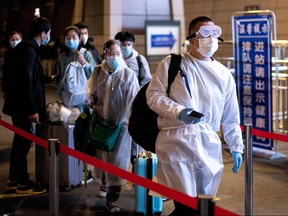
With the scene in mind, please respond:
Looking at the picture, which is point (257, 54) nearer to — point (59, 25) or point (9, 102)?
point (9, 102)

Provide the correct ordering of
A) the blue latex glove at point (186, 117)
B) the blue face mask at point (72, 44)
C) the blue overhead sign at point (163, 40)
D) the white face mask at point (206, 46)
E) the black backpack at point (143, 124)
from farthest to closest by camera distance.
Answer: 1. the blue overhead sign at point (163, 40)
2. the blue face mask at point (72, 44)
3. the black backpack at point (143, 124)
4. the white face mask at point (206, 46)
5. the blue latex glove at point (186, 117)

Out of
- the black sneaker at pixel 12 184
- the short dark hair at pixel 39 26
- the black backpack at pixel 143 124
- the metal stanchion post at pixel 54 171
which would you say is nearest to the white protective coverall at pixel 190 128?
the black backpack at pixel 143 124

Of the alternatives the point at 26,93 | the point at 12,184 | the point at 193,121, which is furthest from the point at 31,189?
the point at 193,121

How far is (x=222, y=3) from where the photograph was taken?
23844 millimetres

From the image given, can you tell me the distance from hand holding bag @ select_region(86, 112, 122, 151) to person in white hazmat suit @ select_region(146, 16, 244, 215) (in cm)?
160

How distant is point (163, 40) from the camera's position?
45.2ft

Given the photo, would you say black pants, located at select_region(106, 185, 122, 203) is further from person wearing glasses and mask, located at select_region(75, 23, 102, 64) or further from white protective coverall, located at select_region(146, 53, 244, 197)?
person wearing glasses and mask, located at select_region(75, 23, 102, 64)

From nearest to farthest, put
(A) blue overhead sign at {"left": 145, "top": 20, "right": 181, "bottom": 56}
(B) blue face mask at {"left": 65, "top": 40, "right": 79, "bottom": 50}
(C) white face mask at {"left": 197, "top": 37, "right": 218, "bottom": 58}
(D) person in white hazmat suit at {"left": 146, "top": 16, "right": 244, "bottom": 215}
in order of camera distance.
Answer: (D) person in white hazmat suit at {"left": 146, "top": 16, "right": 244, "bottom": 215} → (C) white face mask at {"left": 197, "top": 37, "right": 218, "bottom": 58} → (B) blue face mask at {"left": 65, "top": 40, "right": 79, "bottom": 50} → (A) blue overhead sign at {"left": 145, "top": 20, "right": 181, "bottom": 56}

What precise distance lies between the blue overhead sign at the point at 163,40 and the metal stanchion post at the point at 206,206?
10.5 meters

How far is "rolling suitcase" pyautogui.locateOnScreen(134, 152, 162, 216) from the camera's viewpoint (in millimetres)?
5402

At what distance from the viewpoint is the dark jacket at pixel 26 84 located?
20.4ft

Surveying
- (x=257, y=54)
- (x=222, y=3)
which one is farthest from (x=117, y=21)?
(x=222, y=3)

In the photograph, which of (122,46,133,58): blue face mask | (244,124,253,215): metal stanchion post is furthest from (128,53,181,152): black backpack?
(122,46,133,58): blue face mask

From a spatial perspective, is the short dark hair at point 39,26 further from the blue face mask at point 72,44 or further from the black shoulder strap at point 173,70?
the black shoulder strap at point 173,70
